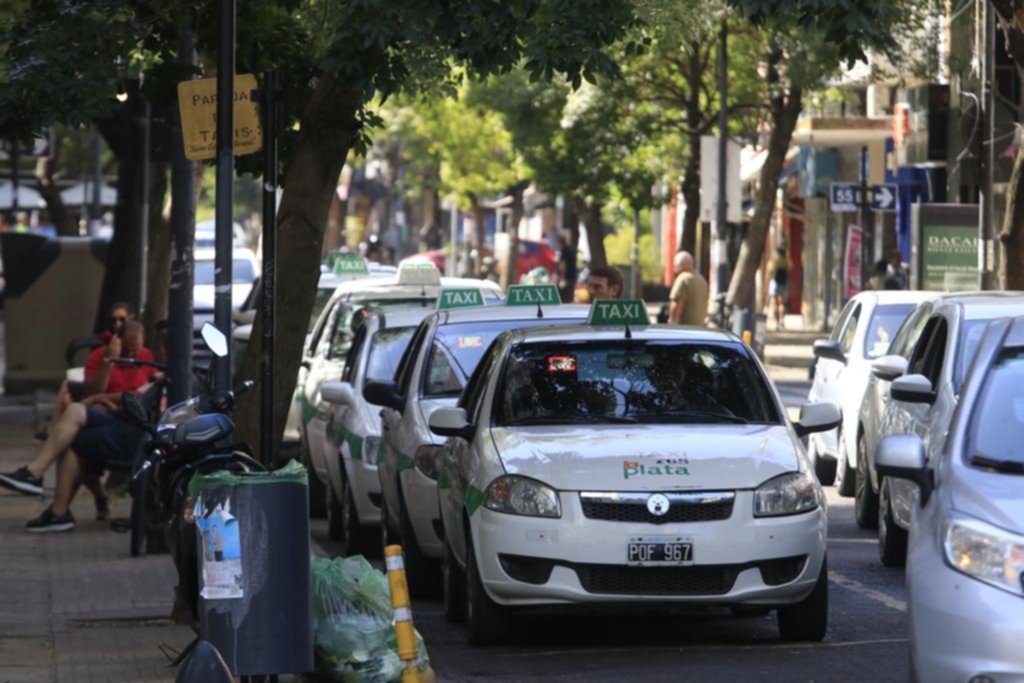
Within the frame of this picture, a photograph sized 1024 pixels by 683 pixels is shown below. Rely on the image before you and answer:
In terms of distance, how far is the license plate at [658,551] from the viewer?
31.0 ft

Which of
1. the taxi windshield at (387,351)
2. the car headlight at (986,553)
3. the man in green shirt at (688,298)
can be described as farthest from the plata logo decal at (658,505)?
the man in green shirt at (688,298)

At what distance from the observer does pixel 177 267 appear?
1364 cm

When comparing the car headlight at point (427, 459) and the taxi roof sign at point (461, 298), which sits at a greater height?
the taxi roof sign at point (461, 298)

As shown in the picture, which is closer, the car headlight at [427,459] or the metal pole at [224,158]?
the metal pole at [224,158]

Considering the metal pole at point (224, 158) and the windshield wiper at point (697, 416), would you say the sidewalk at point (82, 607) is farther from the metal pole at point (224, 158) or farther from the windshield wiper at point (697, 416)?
the windshield wiper at point (697, 416)

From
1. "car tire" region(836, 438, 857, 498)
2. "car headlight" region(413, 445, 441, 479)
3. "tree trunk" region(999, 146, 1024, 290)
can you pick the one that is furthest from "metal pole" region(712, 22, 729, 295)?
"car headlight" region(413, 445, 441, 479)

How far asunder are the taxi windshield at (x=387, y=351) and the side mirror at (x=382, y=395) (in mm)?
2269

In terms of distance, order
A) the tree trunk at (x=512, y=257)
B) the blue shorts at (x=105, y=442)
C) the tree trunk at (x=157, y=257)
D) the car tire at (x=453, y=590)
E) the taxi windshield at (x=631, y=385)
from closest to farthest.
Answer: the taxi windshield at (x=631, y=385) < the car tire at (x=453, y=590) < the blue shorts at (x=105, y=442) < the tree trunk at (x=157, y=257) < the tree trunk at (x=512, y=257)

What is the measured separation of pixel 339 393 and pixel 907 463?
727cm

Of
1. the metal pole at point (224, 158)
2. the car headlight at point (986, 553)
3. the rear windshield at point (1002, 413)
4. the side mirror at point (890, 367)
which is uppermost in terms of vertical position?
the metal pole at point (224, 158)

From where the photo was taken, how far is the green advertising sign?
88.7 ft

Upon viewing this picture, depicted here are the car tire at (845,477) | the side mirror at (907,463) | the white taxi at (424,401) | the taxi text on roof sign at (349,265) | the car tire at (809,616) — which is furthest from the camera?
the taxi text on roof sign at (349,265)

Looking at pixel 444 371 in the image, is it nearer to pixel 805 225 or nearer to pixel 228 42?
pixel 228 42

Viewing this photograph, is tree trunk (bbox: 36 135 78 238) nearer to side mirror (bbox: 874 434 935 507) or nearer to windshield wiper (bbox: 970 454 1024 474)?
side mirror (bbox: 874 434 935 507)
